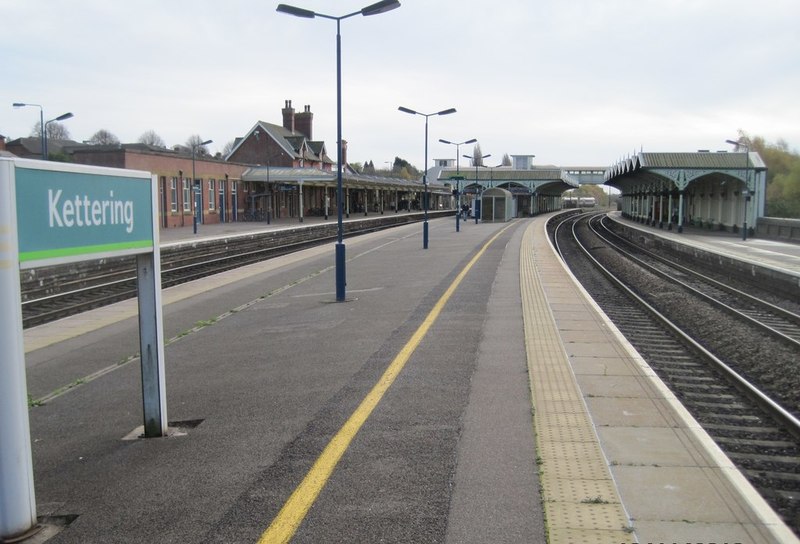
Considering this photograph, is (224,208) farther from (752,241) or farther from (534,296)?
(534,296)

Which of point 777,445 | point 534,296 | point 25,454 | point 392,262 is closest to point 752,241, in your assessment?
point 392,262

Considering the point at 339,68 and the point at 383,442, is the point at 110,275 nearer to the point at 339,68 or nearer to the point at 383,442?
the point at 339,68

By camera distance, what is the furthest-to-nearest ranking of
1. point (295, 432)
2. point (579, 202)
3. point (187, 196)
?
point (579, 202) < point (187, 196) < point (295, 432)

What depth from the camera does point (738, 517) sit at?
13.6 feet

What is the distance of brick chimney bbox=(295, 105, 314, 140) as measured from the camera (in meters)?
82.1

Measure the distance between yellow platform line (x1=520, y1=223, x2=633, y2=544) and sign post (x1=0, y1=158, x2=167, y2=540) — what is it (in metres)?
2.97

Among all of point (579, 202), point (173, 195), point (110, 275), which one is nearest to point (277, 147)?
point (173, 195)

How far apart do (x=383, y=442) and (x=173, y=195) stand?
42659 millimetres

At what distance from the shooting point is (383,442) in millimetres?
5469

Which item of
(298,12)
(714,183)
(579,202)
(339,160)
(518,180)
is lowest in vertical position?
(339,160)

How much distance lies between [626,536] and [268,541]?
197cm

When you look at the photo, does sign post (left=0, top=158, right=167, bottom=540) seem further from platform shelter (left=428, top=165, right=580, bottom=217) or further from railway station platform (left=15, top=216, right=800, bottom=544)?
platform shelter (left=428, top=165, right=580, bottom=217)

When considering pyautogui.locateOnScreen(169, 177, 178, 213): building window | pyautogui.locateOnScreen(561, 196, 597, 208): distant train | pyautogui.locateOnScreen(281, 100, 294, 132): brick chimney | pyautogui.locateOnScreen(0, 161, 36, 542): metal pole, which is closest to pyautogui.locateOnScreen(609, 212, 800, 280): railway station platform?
pyautogui.locateOnScreen(0, 161, 36, 542): metal pole

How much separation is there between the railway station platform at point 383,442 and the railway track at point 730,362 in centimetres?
91
